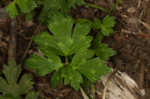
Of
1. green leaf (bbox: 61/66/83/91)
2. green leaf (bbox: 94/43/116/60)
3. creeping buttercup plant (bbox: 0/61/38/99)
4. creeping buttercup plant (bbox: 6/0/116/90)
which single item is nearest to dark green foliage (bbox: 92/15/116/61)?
green leaf (bbox: 94/43/116/60)

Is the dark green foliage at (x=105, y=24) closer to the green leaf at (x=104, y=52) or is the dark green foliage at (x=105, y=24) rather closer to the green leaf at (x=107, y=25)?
the green leaf at (x=107, y=25)

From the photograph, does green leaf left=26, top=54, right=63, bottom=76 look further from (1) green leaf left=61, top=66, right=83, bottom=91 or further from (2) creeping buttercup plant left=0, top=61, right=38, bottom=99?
(2) creeping buttercup plant left=0, top=61, right=38, bottom=99

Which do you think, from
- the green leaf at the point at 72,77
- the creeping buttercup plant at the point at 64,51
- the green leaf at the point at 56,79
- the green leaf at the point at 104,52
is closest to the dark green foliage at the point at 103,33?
the green leaf at the point at 104,52

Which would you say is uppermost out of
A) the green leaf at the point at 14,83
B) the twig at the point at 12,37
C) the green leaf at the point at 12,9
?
the green leaf at the point at 12,9

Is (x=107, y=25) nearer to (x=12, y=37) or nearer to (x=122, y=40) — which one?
(x=122, y=40)

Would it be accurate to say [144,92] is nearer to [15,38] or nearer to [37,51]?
[37,51]

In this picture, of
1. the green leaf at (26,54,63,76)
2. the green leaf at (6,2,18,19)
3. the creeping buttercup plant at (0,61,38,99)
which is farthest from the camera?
the creeping buttercup plant at (0,61,38,99)

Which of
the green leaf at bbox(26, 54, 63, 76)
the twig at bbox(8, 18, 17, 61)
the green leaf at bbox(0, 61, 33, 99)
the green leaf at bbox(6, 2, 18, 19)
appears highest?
the green leaf at bbox(6, 2, 18, 19)
